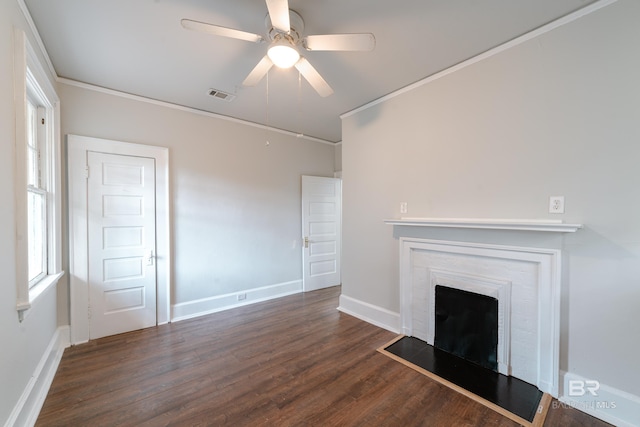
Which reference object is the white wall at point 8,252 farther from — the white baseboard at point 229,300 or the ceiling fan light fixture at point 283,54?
the white baseboard at point 229,300

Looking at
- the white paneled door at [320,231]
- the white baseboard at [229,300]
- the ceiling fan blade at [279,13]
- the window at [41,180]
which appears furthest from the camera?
the white paneled door at [320,231]

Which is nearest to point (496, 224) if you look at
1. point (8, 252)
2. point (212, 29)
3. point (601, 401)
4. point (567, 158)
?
point (567, 158)

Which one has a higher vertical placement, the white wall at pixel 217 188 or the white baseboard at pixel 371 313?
the white wall at pixel 217 188

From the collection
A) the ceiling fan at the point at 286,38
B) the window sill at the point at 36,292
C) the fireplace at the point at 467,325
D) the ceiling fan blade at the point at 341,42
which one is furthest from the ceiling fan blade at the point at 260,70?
the fireplace at the point at 467,325

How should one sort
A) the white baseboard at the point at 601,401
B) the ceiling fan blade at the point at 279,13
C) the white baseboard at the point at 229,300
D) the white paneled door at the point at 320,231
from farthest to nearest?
the white paneled door at the point at 320,231
the white baseboard at the point at 229,300
the white baseboard at the point at 601,401
the ceiling fan blade at the point at 279,13

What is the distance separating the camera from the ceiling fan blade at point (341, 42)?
159 centimetres

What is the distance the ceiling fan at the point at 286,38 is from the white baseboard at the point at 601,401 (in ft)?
9.13

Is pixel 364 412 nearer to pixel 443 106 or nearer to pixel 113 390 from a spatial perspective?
pixel 113 390

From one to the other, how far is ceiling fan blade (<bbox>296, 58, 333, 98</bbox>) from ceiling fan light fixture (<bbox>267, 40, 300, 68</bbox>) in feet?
0.29

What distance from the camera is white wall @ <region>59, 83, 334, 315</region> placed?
296 cm

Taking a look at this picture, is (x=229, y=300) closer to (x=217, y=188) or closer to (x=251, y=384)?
(x=217, y=188)

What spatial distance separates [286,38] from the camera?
1.70m

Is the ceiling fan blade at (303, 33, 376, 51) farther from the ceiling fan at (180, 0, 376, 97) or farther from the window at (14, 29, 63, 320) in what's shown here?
the window at (14, 29, 63, 320)

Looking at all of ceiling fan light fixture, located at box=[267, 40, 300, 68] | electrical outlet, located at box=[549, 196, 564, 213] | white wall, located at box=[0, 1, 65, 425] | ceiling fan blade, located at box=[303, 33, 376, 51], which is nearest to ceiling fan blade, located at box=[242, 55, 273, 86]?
ceiling fan light fixture, located at box=[267, 40, 300, 68]
